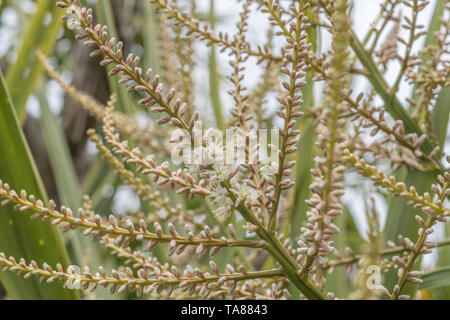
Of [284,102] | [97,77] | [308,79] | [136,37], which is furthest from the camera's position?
[136,37]

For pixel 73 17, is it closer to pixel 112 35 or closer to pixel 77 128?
pixel 112 35

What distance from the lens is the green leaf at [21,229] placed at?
0.54 metres

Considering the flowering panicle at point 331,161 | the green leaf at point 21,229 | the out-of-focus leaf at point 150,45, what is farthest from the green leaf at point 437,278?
the out-of-focus leaf at point 150,45

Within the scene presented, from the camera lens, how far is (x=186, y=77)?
0.67 metres

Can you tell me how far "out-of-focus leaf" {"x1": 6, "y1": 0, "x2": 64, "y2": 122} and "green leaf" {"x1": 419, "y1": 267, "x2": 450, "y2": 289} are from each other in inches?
27.5

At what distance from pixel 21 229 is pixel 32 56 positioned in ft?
2.07

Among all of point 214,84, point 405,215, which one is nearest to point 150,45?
point 214,84

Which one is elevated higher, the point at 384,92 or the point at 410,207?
the point at 384,92

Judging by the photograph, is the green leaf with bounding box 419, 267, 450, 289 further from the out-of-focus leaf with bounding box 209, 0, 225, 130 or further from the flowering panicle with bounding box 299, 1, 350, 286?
the out-of-focus leaf with bounding box 209, 0, 225, 130

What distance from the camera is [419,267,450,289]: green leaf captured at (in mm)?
509

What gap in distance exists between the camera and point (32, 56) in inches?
42.0
